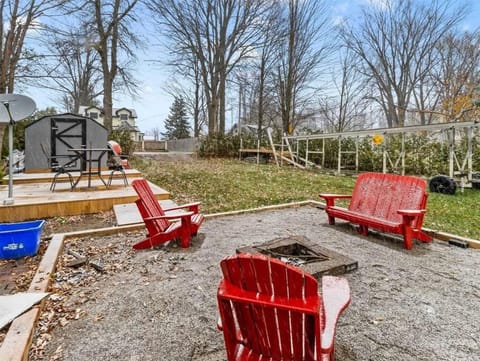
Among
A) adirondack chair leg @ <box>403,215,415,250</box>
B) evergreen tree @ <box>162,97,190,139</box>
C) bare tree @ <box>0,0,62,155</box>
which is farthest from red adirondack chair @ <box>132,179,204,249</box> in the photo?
evergreen tree @ <box>162,97,190,139</box>

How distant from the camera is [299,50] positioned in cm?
1764

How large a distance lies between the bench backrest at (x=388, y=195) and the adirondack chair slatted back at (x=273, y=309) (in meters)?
3.00

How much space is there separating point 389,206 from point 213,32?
16861 millimetres

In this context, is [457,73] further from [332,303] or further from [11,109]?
[11,109]

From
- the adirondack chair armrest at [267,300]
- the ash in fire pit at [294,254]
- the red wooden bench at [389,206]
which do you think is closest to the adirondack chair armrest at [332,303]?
the adirondack chair armrest at [267,300]

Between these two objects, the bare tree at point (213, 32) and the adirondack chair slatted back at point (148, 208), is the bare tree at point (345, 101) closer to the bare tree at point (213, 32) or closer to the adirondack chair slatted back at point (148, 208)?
the bare tree at point (213, 32)

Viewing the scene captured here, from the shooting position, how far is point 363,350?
72.2 inches

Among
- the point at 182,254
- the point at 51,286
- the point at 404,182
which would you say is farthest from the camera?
the point at 404,182

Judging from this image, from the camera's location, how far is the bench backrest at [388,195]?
376 centimetres

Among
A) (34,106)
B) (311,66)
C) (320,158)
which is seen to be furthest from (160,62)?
(34,106)

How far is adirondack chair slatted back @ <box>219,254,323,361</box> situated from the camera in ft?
3.92

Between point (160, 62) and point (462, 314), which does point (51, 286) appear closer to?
point (462, 314)

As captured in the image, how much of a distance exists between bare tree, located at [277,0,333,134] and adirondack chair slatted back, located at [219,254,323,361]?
55.7 ft

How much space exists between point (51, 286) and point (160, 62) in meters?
17.1
